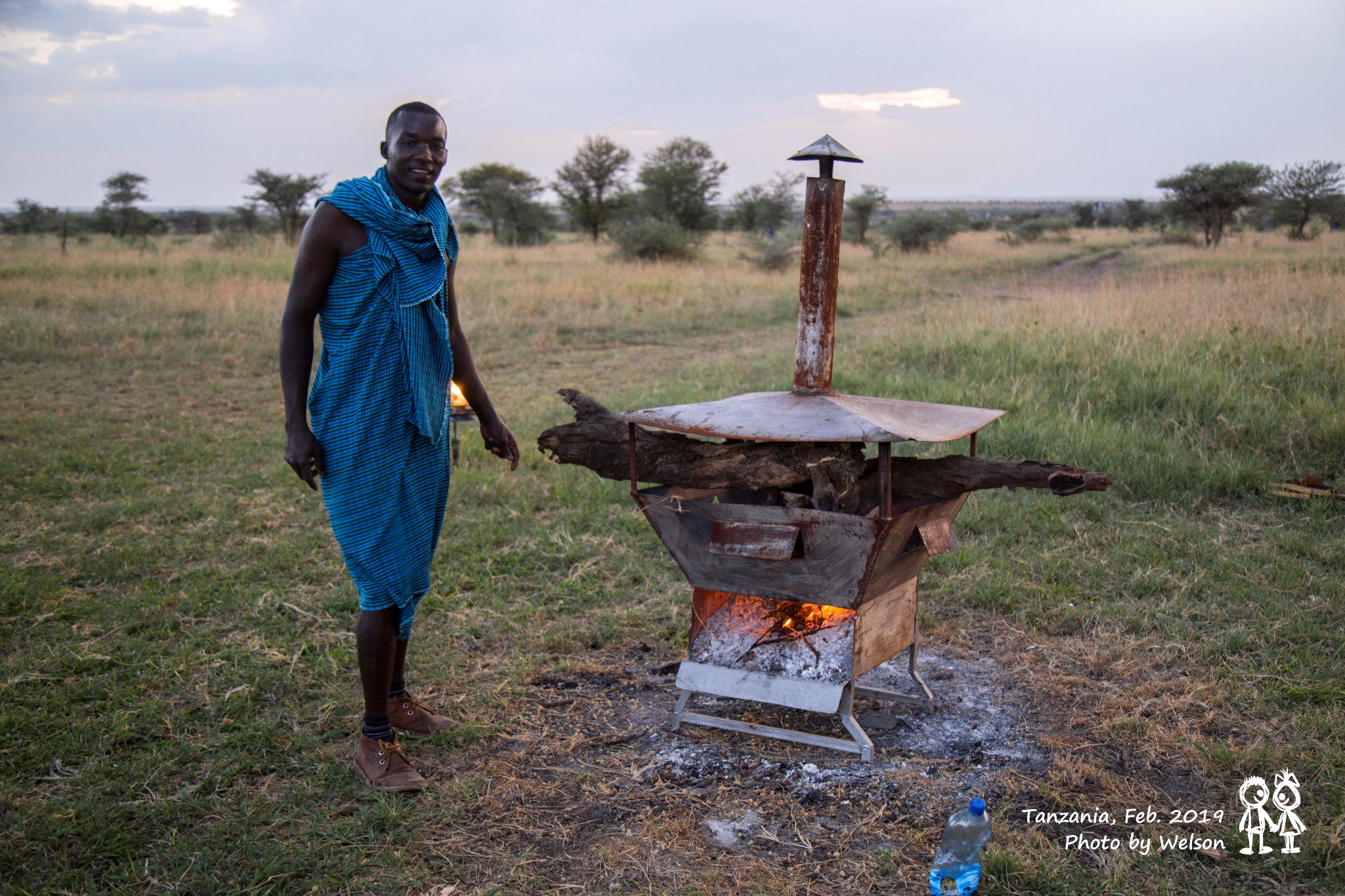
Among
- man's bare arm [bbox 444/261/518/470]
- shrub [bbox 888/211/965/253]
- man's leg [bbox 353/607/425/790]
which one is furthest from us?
shrub [bbox 888/211/965/253]

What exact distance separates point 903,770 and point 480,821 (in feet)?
4.03

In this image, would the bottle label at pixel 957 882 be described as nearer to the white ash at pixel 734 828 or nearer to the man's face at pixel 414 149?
the white ash at pixel 734 828

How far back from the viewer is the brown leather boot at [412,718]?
114 inches

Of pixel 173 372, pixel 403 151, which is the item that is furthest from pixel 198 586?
pixel 173 372

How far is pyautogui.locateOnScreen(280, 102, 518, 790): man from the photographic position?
2.44m

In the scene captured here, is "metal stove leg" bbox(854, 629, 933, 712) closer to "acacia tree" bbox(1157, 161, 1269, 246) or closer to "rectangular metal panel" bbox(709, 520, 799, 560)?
"rectangular metal panel" bbox(709, 520, 799, 560)

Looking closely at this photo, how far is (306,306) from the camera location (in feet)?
A: 7.91

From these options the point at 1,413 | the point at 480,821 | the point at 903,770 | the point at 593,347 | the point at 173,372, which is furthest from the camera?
the point at 593,347

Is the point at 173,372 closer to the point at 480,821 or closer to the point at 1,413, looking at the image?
the point at 1,413

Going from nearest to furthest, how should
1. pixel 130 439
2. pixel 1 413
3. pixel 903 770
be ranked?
pixel 903 770, pixel 130 439, pixel 1 413

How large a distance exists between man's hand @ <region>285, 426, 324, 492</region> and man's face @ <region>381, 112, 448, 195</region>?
0.73m

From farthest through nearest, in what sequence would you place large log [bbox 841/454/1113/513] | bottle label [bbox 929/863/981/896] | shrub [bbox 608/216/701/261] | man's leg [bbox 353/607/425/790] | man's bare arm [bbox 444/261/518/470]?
shrub [bbox 608/216/701/261] → man's bare arm [bbox 444/261/518/470] → man's leg [bbox 353/607/425/790] → large log [bbox 841/454/1113/513] → bottle label [bbox 929/863/981/896]

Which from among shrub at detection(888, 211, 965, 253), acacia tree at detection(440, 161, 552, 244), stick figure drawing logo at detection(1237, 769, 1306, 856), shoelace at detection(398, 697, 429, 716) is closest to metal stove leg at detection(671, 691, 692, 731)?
shoelace at detection(398, 697, 429, 716)

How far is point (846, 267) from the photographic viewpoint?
20.2m
